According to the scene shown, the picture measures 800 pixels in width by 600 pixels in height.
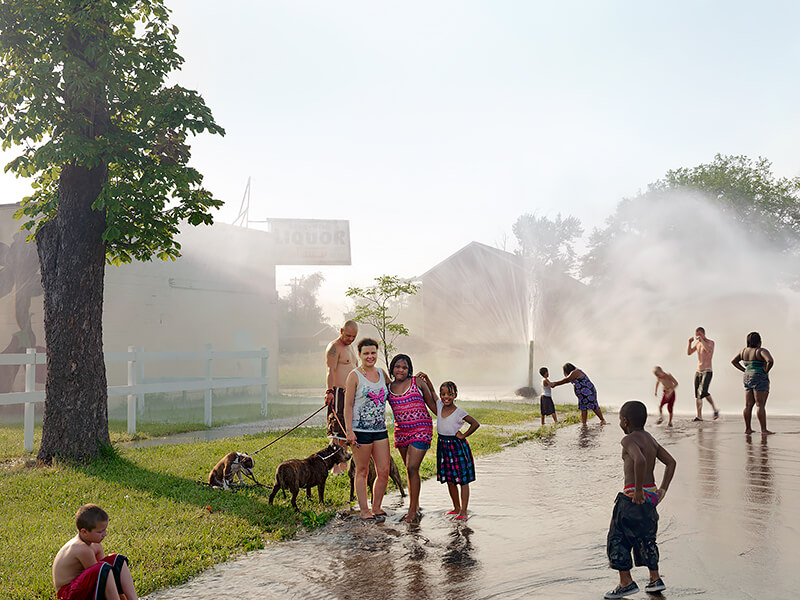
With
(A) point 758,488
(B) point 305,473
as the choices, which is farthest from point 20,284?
(A) point 758,488

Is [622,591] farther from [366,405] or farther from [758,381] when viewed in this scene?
[758,381]

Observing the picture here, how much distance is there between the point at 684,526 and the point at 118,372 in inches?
788

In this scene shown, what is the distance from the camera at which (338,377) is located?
8.91m

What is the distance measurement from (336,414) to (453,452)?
1783 millimetres

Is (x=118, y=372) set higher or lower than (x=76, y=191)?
lower

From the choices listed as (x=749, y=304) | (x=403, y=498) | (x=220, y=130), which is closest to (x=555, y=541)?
(x=403, y=498)

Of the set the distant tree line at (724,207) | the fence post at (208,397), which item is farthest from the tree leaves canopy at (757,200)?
the fence post at (208,397)

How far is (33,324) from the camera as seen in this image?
21703 millimetres

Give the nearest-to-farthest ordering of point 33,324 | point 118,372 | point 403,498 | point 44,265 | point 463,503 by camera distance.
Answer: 1. point 463,503
2. point 403,498
3. point 44,265
4. point 33,324
5. point 118,372

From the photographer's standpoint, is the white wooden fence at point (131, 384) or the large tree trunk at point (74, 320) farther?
the white wooden fence at point (131, 384)

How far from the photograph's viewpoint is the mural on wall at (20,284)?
21.5 metres

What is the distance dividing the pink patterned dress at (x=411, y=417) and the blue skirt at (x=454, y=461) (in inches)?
8.2

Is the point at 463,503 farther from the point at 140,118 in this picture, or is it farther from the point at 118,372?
the point at 118,372

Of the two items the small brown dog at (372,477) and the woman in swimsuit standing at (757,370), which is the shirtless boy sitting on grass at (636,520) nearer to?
the small brown dog at (372,477)
